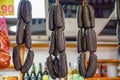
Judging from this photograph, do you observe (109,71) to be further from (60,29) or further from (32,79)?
(60,29)

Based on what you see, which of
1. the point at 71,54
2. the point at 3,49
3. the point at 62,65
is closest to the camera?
the point at 62,65

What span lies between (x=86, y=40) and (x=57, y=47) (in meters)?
0.15

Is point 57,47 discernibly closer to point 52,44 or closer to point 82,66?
point 52,44

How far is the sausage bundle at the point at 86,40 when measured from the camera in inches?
46.8

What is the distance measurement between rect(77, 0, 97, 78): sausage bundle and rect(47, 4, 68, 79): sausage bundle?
0.30ft

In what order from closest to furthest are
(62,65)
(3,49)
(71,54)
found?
(62,65)
(3,49)
(71,54)

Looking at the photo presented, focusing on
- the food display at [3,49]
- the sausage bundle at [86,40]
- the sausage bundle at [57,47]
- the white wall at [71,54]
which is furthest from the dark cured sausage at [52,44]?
the white wall at [71,54]

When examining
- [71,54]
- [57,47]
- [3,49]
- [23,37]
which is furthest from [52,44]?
[71,54]

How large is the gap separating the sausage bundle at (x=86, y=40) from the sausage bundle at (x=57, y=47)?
0.30 feet

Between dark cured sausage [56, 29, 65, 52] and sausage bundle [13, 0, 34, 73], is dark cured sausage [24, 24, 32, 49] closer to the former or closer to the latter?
sausage bundle [13, 0, 34, 73]

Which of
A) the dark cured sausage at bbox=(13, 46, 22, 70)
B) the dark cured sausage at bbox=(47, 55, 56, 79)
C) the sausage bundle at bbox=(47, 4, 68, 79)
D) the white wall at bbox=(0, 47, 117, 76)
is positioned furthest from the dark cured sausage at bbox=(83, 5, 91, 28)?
the white wall at bbox=(0, 47, 117, 76)

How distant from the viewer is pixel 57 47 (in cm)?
117

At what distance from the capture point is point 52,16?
1218mm

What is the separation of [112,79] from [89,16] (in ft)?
5.38
